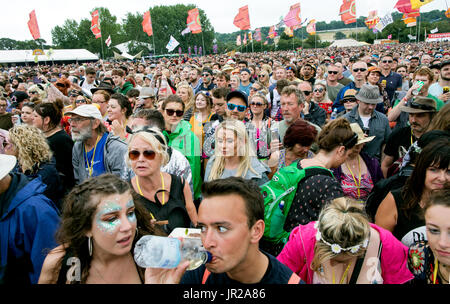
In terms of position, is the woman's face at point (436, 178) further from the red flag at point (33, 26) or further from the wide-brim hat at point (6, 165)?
the red flag at point (33, 26)

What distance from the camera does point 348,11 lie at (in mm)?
33344

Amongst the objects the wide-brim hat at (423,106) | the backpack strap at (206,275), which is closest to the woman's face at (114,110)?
the backpack strap at (206,275)

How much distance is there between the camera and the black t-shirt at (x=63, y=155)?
14.2 ft

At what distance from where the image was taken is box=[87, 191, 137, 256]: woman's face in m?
1.99

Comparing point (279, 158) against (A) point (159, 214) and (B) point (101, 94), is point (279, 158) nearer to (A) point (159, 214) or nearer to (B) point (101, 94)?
(A) point (159, 214)

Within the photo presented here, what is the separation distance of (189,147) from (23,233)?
241cm

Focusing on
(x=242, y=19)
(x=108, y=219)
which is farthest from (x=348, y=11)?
(x=108, y=219)

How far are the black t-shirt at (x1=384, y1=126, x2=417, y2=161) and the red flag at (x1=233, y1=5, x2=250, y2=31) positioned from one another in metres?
31.2

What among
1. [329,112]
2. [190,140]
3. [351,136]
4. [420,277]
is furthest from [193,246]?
[329,112]

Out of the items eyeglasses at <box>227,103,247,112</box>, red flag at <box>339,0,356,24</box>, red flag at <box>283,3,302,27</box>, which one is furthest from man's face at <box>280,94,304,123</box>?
red flag at <box>283,3,302,27</box>

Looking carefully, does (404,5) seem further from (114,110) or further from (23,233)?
(23,233)

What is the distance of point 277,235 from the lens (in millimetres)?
2689

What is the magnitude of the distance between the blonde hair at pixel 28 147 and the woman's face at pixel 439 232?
350cm
